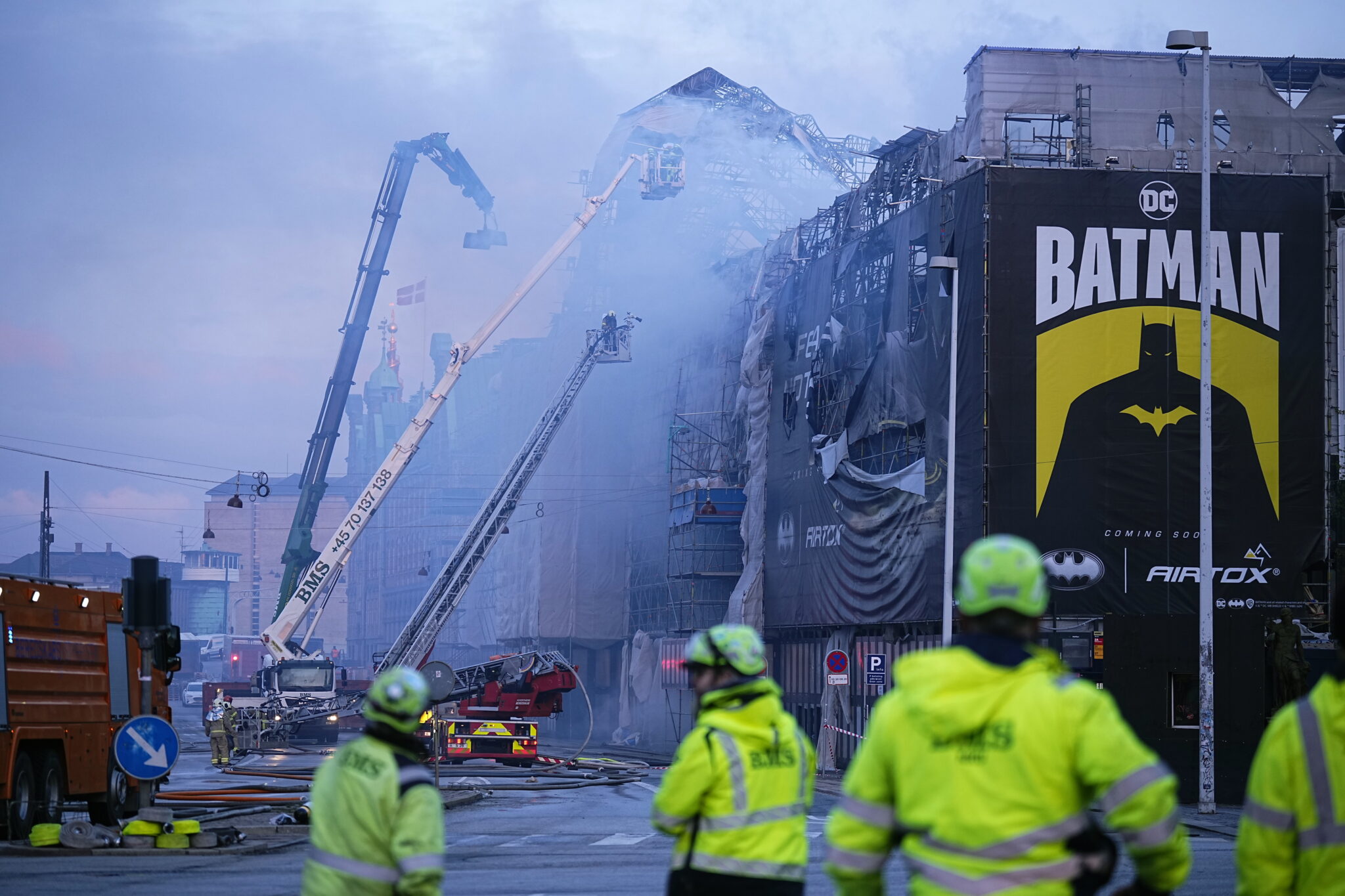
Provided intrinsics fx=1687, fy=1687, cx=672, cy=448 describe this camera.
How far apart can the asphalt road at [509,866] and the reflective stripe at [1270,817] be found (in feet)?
28.1

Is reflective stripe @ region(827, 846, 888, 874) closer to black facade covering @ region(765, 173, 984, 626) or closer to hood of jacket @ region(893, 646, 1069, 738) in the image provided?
hood of jacket @ region(893, 646, 1069, 738)

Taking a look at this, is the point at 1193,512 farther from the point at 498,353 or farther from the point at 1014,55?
the point at 498,353

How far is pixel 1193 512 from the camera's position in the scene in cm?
3738

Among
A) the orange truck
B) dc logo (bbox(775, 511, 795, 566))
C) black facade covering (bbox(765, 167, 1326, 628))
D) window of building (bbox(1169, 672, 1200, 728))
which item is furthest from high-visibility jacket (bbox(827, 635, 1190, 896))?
dc logo (bbox(775, 511, 795, 566))

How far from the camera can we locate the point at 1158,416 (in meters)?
37.7

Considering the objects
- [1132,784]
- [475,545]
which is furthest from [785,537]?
[1132,784]

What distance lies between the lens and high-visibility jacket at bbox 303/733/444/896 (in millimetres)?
5770

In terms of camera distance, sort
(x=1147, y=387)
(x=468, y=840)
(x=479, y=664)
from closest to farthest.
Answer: (x=468, y=840) < (x=1147, y=387) < (x=479, y=664)

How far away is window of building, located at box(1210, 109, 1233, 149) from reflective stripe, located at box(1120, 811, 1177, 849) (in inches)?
1583

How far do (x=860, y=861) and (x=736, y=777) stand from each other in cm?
180

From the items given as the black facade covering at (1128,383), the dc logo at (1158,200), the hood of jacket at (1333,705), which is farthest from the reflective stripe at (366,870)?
the dc logo at (1158,200)

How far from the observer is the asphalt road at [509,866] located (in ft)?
45.7

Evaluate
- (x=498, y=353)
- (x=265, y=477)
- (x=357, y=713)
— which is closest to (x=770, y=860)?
(x=357, y=713)

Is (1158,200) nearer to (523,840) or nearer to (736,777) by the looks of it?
(523,840)
